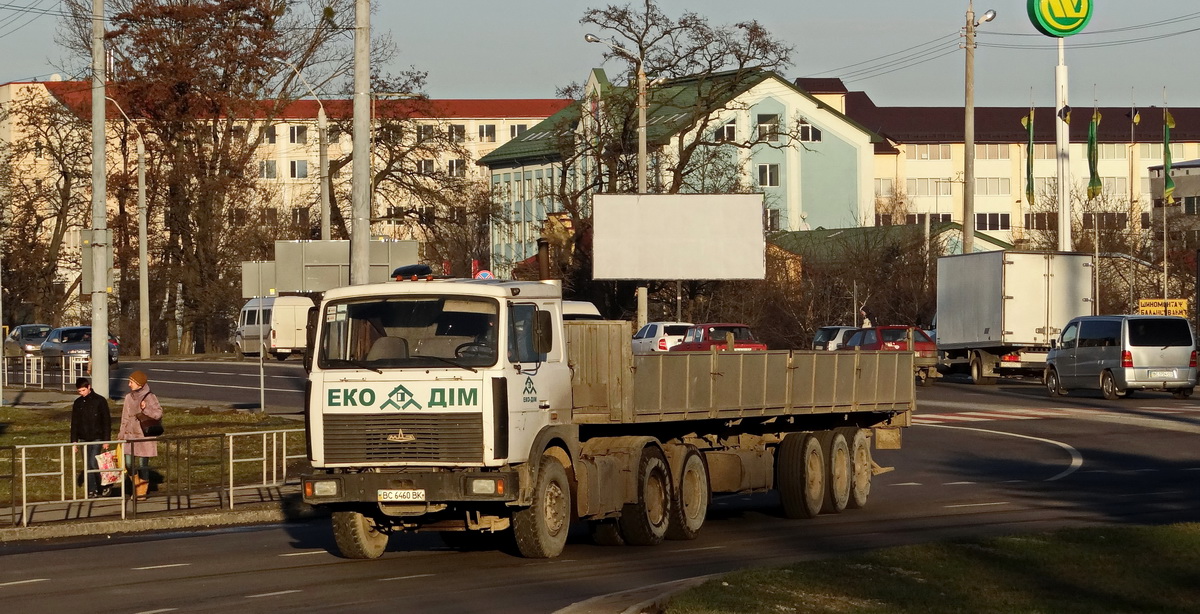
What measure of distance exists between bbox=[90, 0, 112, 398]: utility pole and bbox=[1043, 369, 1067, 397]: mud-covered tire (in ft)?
75.4

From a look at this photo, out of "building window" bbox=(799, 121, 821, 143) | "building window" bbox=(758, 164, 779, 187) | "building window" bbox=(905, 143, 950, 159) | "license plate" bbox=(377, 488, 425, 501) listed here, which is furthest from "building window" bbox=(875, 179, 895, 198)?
"license plate" bbox=(377, 488, 425, 501)

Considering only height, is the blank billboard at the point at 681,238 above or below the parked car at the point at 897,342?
above

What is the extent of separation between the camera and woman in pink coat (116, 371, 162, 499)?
65.7ft

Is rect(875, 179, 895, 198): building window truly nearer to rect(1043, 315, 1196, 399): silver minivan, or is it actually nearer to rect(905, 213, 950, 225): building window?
rect(905, 213, 950, 225): building window

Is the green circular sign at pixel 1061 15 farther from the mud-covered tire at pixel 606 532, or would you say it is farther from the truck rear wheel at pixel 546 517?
the truck rear wheel at pixel 546 517

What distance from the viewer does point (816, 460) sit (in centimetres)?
1906

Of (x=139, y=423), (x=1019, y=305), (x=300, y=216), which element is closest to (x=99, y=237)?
(x=139, y=423)

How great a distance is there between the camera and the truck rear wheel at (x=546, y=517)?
14195mm

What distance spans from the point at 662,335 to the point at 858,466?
29808 millimetres

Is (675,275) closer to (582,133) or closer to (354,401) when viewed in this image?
(582,133)

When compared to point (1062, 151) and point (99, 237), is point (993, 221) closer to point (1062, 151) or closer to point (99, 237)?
point (1062, 151)

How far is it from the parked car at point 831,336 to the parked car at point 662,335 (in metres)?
3.90

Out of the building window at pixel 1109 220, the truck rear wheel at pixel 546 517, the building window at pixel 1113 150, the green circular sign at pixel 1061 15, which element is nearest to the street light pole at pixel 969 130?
the green circular sign at pixel 1061 15

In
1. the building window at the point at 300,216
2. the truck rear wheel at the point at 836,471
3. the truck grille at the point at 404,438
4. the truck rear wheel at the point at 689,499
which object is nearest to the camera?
the truck grille at the point at 404,438
